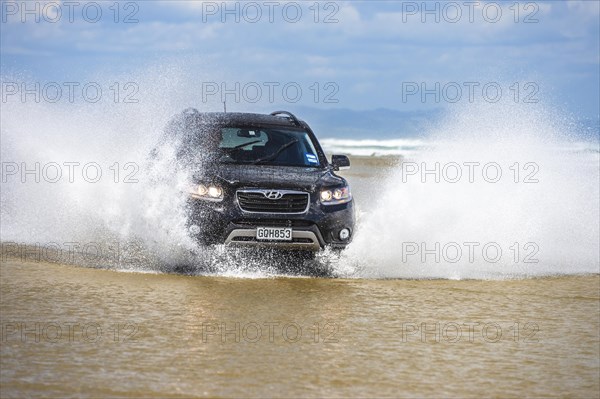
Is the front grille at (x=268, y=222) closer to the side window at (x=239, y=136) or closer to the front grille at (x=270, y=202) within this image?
the front grille at (x=270, y=202)

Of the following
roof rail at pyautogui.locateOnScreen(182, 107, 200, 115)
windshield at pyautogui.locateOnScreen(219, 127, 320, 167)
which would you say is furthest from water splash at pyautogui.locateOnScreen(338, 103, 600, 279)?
roof rail at pyautogui.locateOnScreen(182, 107, 200, 115)

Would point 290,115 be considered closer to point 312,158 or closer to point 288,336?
point 312,158

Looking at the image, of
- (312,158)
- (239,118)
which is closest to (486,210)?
(312,158)

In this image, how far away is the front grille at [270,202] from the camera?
425 inches

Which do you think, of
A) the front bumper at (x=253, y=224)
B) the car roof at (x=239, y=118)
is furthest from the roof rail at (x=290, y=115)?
the front bumper at (x=253, y=224)

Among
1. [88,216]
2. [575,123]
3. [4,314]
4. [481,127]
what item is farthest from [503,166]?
[4,314]

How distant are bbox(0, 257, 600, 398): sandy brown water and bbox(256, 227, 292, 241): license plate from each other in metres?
0.45

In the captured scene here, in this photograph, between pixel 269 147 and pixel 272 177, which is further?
pixel 269 147

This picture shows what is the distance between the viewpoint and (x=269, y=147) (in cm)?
1256

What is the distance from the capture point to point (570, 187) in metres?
17.2

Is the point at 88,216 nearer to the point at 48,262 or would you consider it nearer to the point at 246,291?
the point at 48,262

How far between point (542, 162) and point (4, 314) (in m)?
12.3

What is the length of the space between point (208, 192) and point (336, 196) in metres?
1.49

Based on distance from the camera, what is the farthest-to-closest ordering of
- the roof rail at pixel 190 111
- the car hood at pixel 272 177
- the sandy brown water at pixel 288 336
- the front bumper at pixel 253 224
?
the roof rail at pixel 190 111, the car hood at pixel 272 177, the front bumper at pixel 253 224, the sandy brown water at pixel 288 336
